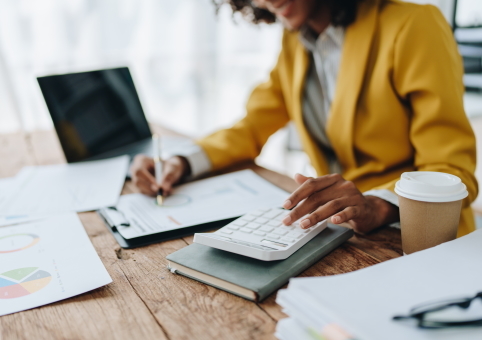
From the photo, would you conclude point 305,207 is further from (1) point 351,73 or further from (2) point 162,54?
(2) point 162,54

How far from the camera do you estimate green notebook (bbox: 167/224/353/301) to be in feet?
1.65

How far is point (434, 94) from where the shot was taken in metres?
0.82

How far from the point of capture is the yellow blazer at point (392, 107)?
81 cm

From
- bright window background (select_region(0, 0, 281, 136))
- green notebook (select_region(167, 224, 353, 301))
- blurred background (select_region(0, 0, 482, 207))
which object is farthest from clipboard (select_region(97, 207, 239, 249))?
bright window background (select_region(0, 0, 281, 136))

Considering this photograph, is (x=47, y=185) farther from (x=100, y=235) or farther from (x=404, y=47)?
(x=404, y=47)

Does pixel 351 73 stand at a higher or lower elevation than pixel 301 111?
higher

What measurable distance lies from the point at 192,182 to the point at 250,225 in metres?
0.40

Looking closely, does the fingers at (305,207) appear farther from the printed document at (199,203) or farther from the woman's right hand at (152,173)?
the woman's right hand at (152,173)

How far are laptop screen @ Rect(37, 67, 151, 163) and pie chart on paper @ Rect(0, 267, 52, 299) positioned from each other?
2.05ft

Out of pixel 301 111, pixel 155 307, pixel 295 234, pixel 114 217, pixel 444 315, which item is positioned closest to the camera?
pixel 444 315

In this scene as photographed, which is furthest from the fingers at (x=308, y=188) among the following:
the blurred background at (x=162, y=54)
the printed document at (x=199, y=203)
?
the blurred background at (x=162, y=54)

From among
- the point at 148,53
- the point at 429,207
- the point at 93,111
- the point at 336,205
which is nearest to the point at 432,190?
the point at 429,207

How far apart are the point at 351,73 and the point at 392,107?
4.8 inches

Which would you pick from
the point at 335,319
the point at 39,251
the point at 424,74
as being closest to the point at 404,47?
the point at 424,74
